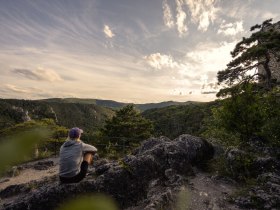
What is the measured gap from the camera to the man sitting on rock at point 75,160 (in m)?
5.37

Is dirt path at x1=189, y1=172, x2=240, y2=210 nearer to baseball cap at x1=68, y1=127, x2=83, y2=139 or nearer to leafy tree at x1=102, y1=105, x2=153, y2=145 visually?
baseball cap at x1=68, y1=127, x2=83, y2=139

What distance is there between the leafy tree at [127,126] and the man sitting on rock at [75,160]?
2995cm

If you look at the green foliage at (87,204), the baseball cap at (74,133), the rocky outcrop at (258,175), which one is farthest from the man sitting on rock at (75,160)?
the rocky outcrop at (258,175)

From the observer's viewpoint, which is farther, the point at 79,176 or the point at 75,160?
the point at 75,160

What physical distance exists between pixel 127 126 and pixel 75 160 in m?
32.5

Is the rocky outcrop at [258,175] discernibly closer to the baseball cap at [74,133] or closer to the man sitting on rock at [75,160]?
the man sitting on rock at [75,160]

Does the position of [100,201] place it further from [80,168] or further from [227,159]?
[227,159]

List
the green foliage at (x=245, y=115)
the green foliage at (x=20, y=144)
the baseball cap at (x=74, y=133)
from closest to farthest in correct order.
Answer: the green foliage at (x=20, y=144)
the baseball cap at (x=74, y=133)
the green foliage at (x=245, y=115)

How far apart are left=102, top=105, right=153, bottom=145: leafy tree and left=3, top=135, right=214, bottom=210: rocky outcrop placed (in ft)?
74.9

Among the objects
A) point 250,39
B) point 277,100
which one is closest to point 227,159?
point 277,100

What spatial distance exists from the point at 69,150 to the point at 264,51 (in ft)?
61.2

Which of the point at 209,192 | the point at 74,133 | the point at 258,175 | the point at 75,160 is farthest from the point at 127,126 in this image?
the point at 74,133

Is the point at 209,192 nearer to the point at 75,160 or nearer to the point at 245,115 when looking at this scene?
the point at 245,115

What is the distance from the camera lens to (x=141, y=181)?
1130 cm
